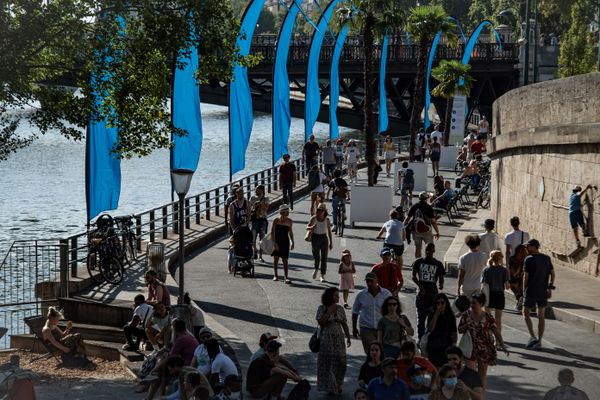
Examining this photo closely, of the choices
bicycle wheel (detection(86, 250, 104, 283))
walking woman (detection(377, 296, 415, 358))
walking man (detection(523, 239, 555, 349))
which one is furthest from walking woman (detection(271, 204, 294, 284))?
walking woman (detection(377, 296, 415, 358))

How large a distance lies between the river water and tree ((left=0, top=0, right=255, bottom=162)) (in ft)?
57.8

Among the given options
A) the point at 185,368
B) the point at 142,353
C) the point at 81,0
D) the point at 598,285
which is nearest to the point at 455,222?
the point at 598,285

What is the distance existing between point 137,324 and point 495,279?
4648mm

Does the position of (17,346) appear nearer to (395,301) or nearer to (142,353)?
(142,353)

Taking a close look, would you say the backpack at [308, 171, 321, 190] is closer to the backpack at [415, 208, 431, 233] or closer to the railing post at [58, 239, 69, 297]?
the backpack at [415, 208, 431, 233]

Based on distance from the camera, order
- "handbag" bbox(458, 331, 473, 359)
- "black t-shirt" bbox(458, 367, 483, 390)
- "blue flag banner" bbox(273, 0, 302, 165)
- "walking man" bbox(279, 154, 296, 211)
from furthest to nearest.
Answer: "blue flag banner" bbox(273, 0, 302, 165) → "walking man" bbox(279, 154, 296, 211) → "handbag" bbox(458, 331, 473, 359) → "black t-shirt" bbox(458, 367, 483, 390)

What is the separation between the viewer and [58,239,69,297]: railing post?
61.7 feet

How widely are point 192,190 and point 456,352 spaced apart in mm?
45766

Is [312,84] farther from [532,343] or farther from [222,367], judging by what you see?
[222,367]

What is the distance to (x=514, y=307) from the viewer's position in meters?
19.1

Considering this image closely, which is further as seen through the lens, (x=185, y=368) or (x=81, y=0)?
(x=81, y=0)

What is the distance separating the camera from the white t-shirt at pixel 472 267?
53.1 ft

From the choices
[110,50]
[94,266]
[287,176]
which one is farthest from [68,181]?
[110,50]

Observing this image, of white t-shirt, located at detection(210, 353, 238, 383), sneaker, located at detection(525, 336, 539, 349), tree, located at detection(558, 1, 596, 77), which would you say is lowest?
sneaker, located at detection(525, 336, 539, 349)
